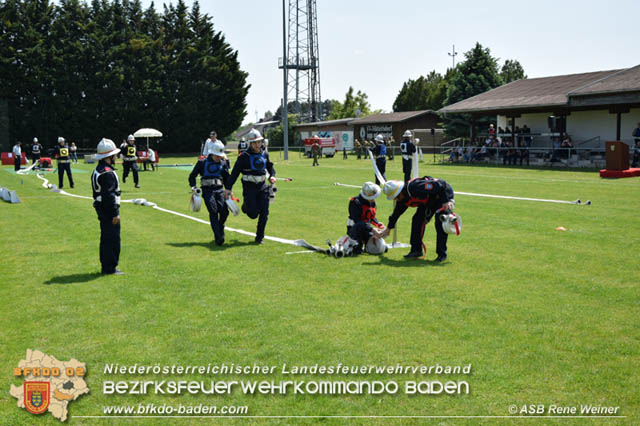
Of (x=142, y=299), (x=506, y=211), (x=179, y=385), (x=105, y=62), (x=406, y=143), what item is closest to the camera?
(x=179, y=385)

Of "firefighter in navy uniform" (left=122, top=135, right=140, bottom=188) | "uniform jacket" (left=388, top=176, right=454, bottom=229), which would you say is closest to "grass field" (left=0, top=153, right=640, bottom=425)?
"uniform jacket" (left=388, top=176, right=454, bottom=229)

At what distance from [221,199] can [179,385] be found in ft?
22.2

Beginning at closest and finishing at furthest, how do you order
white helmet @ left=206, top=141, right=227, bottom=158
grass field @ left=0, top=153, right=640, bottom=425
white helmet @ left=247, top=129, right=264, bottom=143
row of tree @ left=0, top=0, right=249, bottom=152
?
grass field @ left=0, top=153, right=640, bottom=425 → white helmet @ left=247, top=129, right=264, bottom=143 → white helmet @ left=206, top=141, right=227, bottom=158 → row of tree @ left=0, top=0, right=249, bottom=152

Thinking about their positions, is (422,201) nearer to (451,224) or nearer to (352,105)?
(451,224)

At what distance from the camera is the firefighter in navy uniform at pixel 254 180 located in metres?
11.1

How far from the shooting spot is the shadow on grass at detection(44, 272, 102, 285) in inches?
332

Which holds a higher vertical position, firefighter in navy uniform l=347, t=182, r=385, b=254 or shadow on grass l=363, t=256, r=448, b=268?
firefighter in navy uniform l=347, t=182, r=385, b=254

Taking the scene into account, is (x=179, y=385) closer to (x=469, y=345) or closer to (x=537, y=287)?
(x=469, y=345)

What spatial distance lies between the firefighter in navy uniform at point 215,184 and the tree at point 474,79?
153 feet

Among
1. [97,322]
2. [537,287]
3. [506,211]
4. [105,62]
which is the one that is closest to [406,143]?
[506,211]

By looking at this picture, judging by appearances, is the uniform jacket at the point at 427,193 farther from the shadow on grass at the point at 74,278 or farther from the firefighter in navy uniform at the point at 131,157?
the firefighter in navy uniform at the point at 131,157

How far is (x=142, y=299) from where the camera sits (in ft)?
24.4

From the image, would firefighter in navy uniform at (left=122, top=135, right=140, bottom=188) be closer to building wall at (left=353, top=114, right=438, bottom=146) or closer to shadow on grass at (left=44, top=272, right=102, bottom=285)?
shadow on grass at (left=44, top=272, right=102, bottom=285)

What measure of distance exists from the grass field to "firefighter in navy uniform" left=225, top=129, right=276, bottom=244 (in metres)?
0.65
